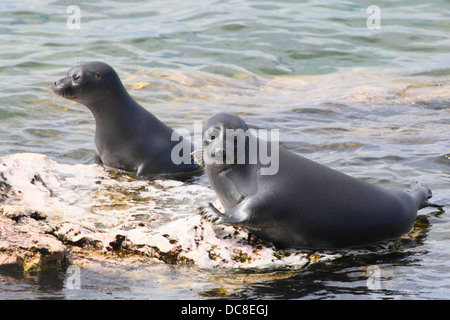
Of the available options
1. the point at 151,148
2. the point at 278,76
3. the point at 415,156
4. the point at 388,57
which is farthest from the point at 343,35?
the point at 151,148

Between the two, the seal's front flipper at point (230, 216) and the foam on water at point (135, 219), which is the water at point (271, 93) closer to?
the foam on water at point (135, 219)

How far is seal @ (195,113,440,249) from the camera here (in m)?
4.87

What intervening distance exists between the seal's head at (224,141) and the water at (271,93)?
78 centimetres

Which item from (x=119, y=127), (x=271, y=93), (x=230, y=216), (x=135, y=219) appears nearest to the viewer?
(x=230, y=216)

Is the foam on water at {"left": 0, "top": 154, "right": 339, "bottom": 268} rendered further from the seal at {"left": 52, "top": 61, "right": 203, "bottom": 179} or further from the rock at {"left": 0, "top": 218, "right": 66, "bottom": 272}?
the seal at {"left": 52, "top": 61, "right": 203, "bottom": 179}

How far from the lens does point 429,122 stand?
9.35 m

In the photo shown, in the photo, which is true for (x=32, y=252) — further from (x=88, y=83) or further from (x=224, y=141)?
(x=88, y=83)

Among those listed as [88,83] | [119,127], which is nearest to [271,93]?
[119,127]

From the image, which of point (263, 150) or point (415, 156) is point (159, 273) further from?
point (415, 156)

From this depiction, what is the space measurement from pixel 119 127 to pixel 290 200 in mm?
2951

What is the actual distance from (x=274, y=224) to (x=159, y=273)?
0.87 m

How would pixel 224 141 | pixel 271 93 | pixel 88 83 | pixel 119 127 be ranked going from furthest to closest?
pixel 271 93 < pixel 119 127 < pixel 88 83 < pixel 224 141

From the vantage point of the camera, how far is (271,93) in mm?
11219

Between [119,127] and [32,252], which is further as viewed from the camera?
[119,127]
